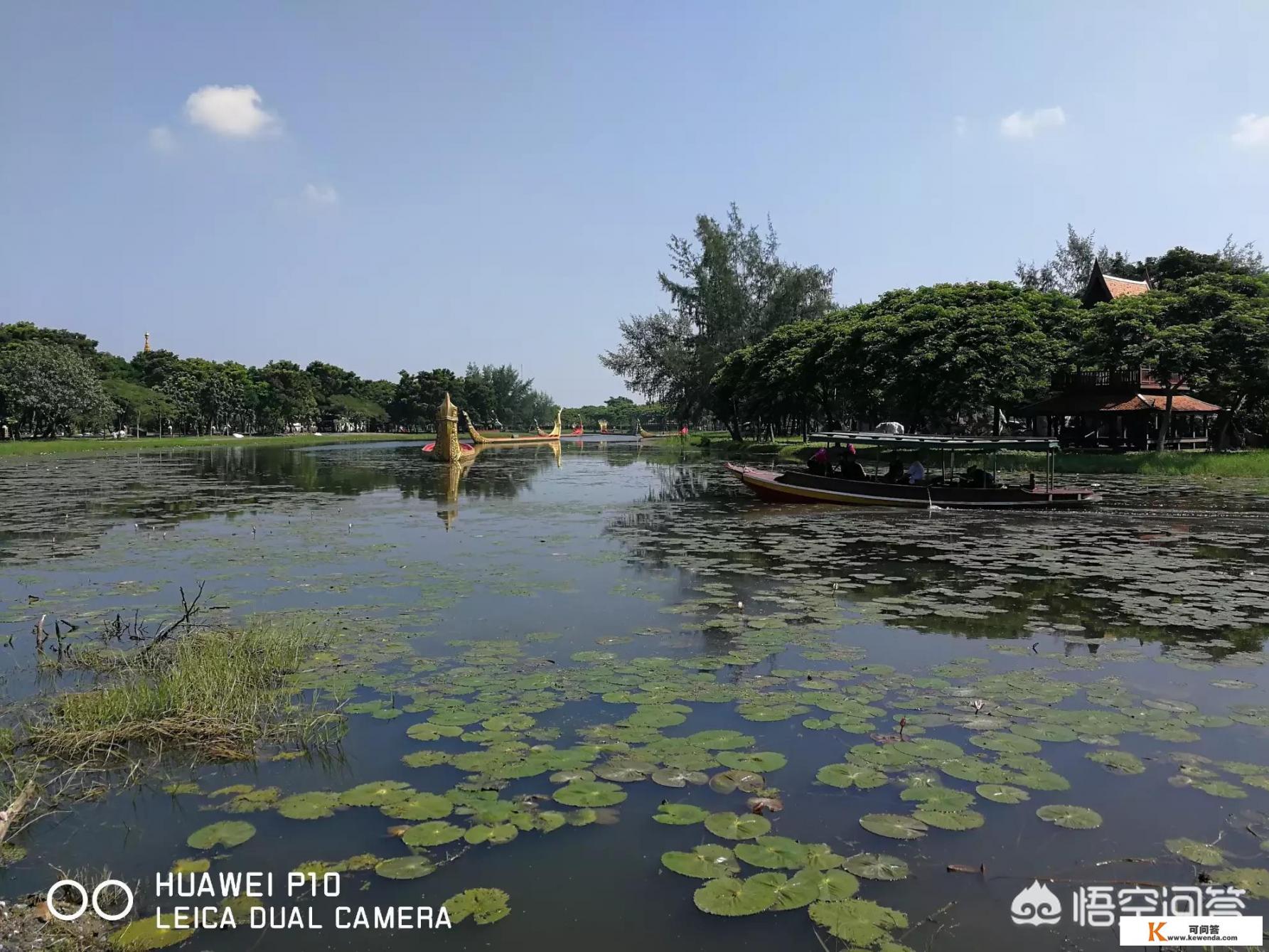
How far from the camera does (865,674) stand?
Answer: 7723mm

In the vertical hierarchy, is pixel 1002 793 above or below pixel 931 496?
below

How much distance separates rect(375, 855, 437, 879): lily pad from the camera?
430 cm

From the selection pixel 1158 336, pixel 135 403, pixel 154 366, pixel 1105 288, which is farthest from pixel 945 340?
pixel 154 366

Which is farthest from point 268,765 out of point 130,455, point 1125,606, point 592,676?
point 130,455

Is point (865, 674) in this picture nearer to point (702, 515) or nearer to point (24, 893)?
point (24, 893)

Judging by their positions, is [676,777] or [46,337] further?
[46,337]

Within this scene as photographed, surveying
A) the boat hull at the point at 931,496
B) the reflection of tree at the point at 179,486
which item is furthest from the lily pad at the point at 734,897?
the boat hull at the point at 931,496

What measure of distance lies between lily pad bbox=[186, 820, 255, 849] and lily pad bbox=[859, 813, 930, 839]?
143 inches

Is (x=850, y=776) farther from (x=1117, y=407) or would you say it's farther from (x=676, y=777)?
(x=1117, y=407)

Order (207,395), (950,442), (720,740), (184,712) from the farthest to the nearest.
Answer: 1. (207,395)
2. (950,442)
3. (184,712)
4. (720,740)

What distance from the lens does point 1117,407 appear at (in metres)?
42.1

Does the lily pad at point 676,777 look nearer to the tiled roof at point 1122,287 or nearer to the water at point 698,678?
the water at point 698,678

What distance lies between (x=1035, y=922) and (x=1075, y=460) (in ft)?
121

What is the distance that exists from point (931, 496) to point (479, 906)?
19.8m
